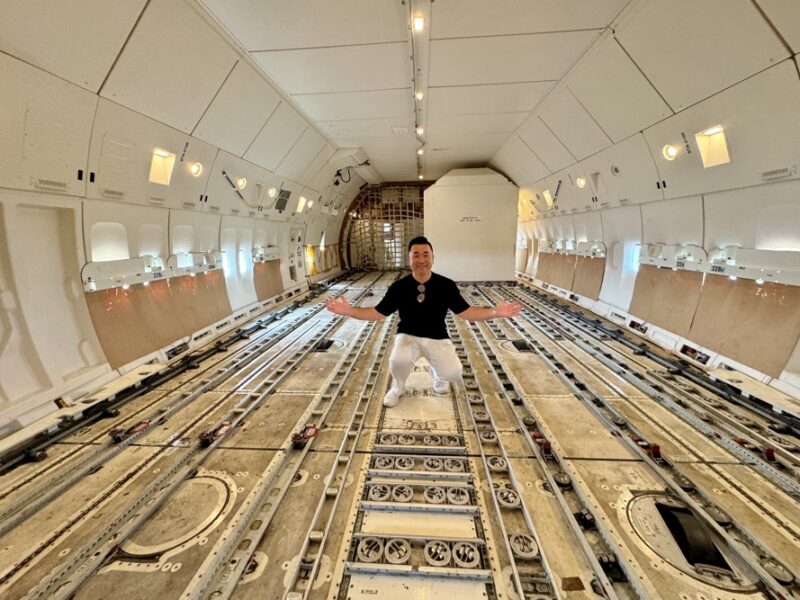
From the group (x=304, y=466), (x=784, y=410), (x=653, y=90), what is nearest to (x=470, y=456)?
(x=304, y=466)

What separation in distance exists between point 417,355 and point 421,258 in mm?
1214

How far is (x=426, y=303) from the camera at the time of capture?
12.7 feet

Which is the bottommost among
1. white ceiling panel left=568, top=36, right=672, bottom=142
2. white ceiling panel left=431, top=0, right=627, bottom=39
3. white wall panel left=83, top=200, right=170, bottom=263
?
white wall panel left=83, top=200, right=170, bottom=263

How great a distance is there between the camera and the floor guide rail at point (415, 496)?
1908 mm


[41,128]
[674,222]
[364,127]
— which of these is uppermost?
[364,127]

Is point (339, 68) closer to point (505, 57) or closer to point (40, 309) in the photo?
point (505, 57)

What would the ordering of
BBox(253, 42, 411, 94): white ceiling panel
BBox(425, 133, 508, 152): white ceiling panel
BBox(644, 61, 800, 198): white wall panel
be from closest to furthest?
BBox(644, 61, 800, 198): white wall panel < BBox(253, 42, 411, 94): white ceiling panel < BBox(425, 133, 508, 152): white ceiling panel

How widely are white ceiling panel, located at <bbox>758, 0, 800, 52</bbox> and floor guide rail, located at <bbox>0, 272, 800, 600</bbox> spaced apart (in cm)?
352

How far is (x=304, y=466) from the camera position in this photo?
2.85 metres

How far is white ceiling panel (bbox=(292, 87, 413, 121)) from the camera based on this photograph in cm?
581

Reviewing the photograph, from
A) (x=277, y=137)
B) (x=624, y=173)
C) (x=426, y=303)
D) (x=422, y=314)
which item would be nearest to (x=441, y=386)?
(x=422, y=314)

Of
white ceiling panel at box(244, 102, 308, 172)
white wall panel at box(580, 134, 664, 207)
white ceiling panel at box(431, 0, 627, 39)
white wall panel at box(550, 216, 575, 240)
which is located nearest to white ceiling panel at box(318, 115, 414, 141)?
white ceiling panel at box(244, 102, 308, 172)

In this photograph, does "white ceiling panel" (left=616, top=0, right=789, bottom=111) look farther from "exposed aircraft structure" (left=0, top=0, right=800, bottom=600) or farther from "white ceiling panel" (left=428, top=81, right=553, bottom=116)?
"white ceiling panel" (left=428, top=81, right=553, bottom=116)

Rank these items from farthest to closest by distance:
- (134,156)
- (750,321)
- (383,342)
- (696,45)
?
1. (383,342)
2. (750,321)
3. (134,156)
4. (696,45)
